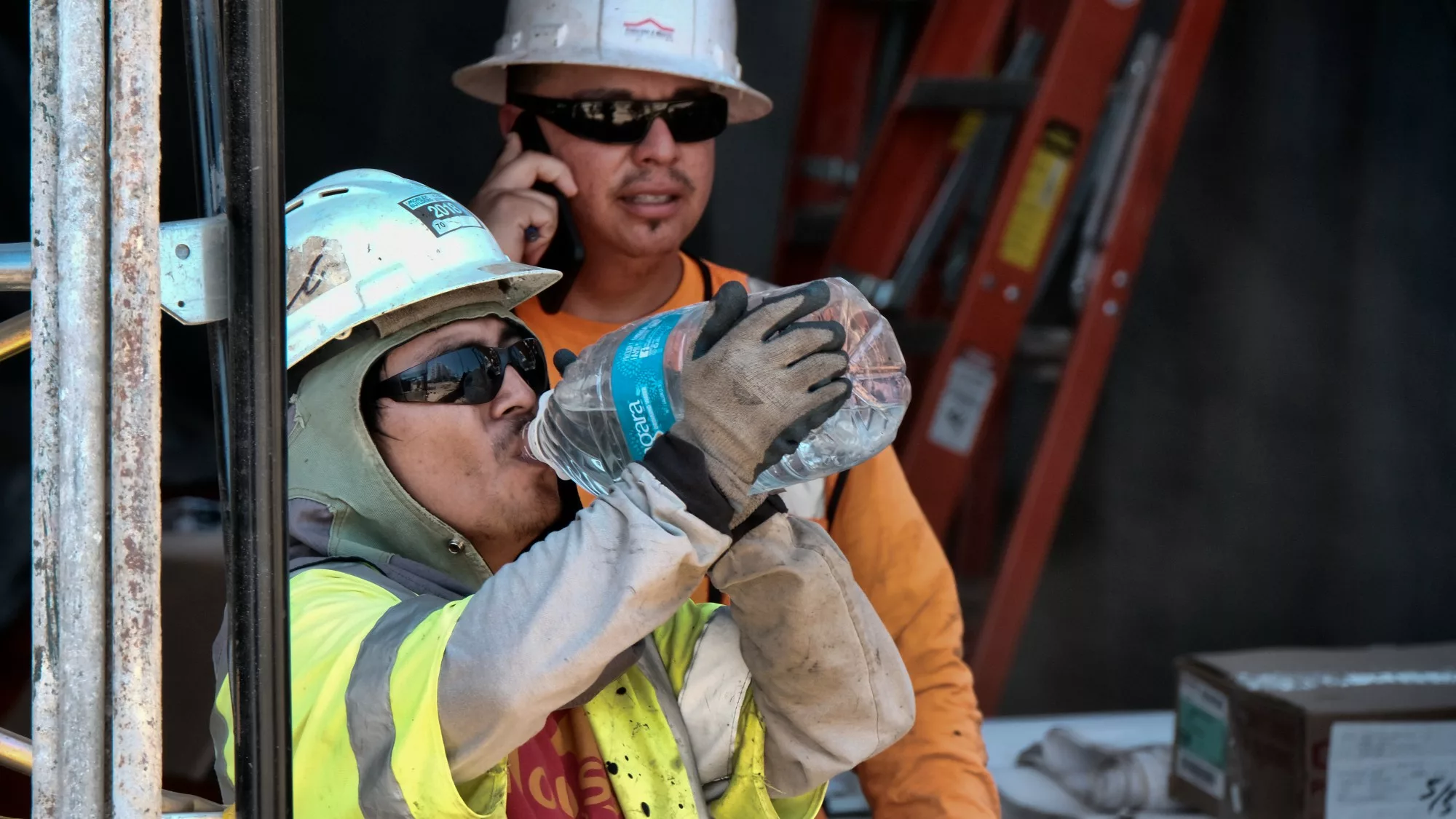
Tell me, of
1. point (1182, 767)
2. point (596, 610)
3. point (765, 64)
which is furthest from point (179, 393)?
point (596, 610)

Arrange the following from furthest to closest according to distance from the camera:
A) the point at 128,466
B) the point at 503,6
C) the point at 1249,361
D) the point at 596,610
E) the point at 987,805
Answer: the point at 1249,361 < the point at 503,6 < the point at 987,805 < the point at 596,610 < the point at 128,466

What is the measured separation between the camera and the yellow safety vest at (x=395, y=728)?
131cm

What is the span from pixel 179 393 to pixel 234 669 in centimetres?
331

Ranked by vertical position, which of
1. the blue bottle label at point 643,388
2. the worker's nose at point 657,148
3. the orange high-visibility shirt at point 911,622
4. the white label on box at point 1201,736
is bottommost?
the white label on box at point 1201,736

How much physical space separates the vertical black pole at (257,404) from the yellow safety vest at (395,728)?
0.60ft

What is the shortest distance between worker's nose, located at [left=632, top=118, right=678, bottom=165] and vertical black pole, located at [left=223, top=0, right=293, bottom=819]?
5.03 ft

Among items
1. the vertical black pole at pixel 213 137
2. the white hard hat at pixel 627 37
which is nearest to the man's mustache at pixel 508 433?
the vertical black pole at pixel 213 137

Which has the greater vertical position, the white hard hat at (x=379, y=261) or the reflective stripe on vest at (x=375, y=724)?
the white hard hat at (x=379, y=261)

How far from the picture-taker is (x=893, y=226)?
3713mm

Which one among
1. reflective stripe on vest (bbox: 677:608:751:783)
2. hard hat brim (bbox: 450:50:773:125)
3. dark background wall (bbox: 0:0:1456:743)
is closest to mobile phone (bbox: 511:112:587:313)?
hard hat brim (bbox: 450:50:773:125)

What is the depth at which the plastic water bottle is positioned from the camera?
4.84 ft

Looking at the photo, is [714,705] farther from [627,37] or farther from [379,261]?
[627,37]

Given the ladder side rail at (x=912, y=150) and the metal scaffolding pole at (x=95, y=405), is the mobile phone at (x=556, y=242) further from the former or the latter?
the metal scaffolding pole at (x=95, y=405)

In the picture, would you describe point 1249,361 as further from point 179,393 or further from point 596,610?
point 596,610
